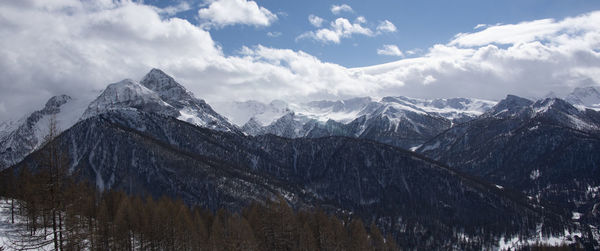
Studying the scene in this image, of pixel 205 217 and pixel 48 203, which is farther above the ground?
pixel 48 203

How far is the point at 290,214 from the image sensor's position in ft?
307

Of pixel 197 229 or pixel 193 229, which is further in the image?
pixel 197 229

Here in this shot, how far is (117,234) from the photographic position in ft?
257

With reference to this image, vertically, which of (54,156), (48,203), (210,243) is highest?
(54,156)

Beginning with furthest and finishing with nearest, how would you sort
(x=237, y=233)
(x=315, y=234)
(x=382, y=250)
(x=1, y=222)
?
(x=382, y=250) → (x=315, y=234) → (x=237, y=233) → (x=1, y=222)

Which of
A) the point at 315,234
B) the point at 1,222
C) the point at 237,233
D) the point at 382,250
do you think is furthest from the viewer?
the point at 382,250

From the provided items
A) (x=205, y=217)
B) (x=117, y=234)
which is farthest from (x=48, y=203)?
(x=205, y=217)

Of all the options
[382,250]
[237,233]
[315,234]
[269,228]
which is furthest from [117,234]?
[382,250]

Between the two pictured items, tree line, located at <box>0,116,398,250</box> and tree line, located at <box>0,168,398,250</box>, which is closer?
tree line, located at <box>0,116,398,250</box>

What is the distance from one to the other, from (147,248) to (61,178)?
6257 centimetres

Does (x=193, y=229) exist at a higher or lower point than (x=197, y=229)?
higher

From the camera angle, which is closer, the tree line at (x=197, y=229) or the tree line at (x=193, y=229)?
the tree line at (x=193, y=229)

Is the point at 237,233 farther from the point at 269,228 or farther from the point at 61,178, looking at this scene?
the point at 61,178

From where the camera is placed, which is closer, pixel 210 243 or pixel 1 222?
pixel 1 222
